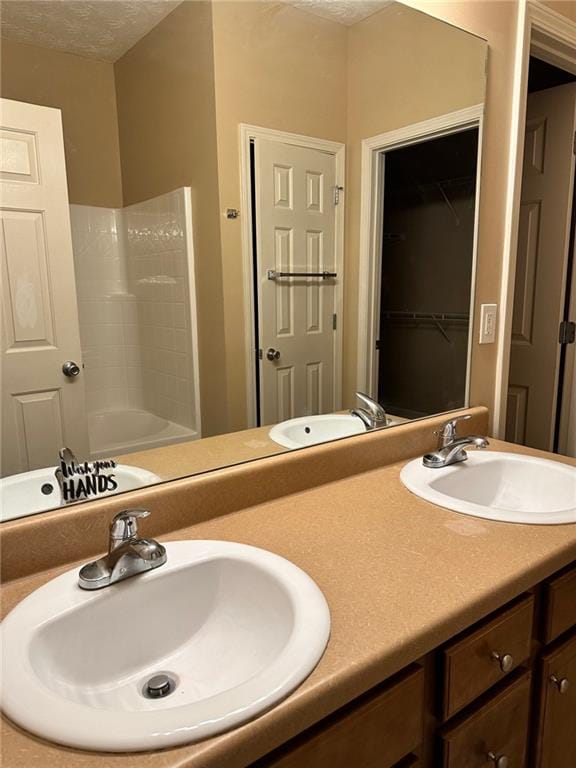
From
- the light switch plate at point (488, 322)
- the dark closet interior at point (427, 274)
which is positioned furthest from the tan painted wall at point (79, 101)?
the light switch plate at point (488, 322)

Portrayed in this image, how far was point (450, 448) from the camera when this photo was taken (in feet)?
4.42

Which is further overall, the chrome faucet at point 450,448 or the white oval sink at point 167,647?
the chrome faucet at point 450,448

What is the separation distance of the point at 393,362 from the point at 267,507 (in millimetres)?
626

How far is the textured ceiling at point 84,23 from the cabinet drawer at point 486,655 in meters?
1.15

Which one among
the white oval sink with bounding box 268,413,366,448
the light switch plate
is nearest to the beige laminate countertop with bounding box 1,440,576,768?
the white oval sink with bounding box 268,413,366,448

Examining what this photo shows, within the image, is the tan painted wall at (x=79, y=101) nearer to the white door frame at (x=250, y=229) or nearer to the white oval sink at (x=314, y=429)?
the white door frame at (x=250, y=229)

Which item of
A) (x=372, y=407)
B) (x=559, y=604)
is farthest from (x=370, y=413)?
(x=559, y=604)

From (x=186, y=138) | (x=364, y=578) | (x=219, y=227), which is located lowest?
(x=364, y=578)

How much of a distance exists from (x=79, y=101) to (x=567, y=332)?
1.98 m

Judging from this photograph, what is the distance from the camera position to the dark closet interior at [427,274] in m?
1.46

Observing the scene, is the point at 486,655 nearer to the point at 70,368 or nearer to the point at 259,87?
the point at 70,368

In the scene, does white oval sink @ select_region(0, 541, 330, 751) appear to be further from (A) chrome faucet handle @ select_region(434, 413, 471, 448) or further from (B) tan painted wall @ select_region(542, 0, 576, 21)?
A: (B) tan painted wall @ select_region(542, 0, 576, 21)

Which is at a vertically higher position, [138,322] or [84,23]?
[84,23]

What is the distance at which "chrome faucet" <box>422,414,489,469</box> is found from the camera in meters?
1.32
